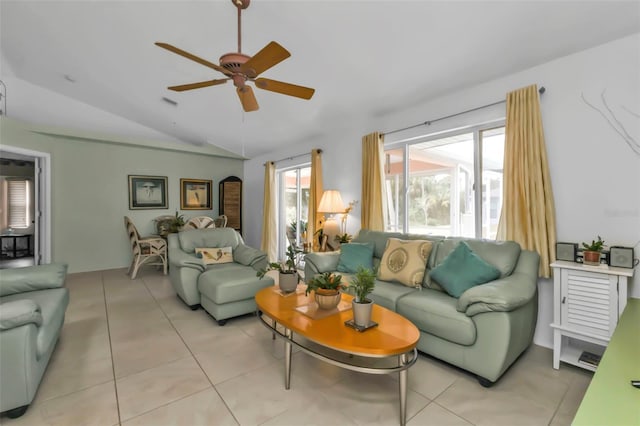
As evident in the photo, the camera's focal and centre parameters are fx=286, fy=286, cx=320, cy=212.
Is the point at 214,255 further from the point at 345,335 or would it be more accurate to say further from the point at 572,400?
the point at 572,400

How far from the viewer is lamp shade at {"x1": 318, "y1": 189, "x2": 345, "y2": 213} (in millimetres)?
4027

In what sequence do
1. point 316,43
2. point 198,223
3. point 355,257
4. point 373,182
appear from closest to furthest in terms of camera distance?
point 316,43, point 355,257, point 373,182, point 198,223

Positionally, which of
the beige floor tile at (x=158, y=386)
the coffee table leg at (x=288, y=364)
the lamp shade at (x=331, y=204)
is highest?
the lamp shade at (x=331, y=204)

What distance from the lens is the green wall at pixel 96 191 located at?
5.04m

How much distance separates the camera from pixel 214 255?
12.1 ft

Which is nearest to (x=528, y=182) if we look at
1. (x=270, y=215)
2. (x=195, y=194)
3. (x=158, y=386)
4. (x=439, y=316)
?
(x=439, y=316)

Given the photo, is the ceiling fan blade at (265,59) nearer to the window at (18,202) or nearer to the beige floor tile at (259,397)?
the beige floor tile at (259,397)

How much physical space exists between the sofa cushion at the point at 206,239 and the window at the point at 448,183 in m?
2.20

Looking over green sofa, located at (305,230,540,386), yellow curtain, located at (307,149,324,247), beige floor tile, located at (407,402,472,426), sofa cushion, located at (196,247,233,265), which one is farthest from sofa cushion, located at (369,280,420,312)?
yellow curtain, located at (307,149,324,247)

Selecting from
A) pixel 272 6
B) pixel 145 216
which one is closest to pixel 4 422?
pixel 272 6

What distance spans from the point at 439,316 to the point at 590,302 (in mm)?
1038

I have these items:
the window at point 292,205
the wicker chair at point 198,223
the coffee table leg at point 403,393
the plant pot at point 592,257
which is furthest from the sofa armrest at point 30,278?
the plant pot at point 592,257

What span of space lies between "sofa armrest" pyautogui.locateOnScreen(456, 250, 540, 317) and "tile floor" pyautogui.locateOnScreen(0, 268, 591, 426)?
1.74ft

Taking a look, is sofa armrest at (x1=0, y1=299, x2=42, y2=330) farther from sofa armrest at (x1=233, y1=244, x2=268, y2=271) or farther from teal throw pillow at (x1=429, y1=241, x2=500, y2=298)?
teal throw pillow at (x1=429, y1=241, x2=500, y2=298)
